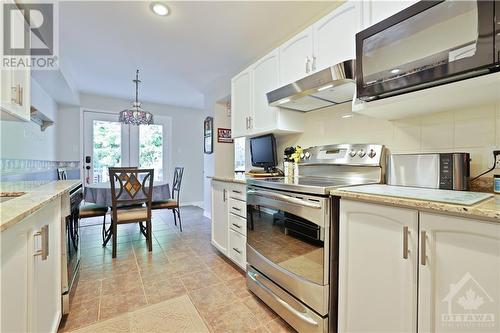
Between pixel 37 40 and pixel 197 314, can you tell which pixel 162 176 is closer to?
pixel 37 40

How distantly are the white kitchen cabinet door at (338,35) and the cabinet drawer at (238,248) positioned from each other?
1.59 metres

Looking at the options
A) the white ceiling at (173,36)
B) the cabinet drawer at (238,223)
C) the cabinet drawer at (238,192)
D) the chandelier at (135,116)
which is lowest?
the cabinet drawer at (238,223)

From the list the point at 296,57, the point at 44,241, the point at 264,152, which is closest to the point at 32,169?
the point at 44,241

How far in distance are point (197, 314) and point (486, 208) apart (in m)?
1.68

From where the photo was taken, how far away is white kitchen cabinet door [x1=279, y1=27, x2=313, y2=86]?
1.81 meters

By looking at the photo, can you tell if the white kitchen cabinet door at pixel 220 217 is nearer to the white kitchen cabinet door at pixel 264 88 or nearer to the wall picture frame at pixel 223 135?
the white kitchen cabinet door at pixel 264 88

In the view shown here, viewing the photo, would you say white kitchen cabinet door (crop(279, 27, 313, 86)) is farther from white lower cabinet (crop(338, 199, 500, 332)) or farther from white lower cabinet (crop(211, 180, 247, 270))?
white lower cabinet (crop(338, 199, 500, 332))

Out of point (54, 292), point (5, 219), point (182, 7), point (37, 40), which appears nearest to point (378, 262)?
point (5, 219)

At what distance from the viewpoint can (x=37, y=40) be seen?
7.45 ft

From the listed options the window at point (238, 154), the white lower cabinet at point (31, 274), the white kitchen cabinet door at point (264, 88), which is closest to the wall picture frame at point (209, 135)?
the window at point (238, 154)

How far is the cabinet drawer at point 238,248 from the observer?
2.06 meters

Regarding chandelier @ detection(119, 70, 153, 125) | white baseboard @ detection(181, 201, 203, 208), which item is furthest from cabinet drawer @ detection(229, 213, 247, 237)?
white baseboard @ detection(181, 201, 203, 208)

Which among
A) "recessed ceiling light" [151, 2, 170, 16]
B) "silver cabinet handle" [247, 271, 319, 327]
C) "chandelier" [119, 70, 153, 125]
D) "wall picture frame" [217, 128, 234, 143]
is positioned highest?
"recessed ceiling light" [151, 2, 170, 16]

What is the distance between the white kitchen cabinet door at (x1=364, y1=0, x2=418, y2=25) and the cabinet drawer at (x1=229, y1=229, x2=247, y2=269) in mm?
1855
